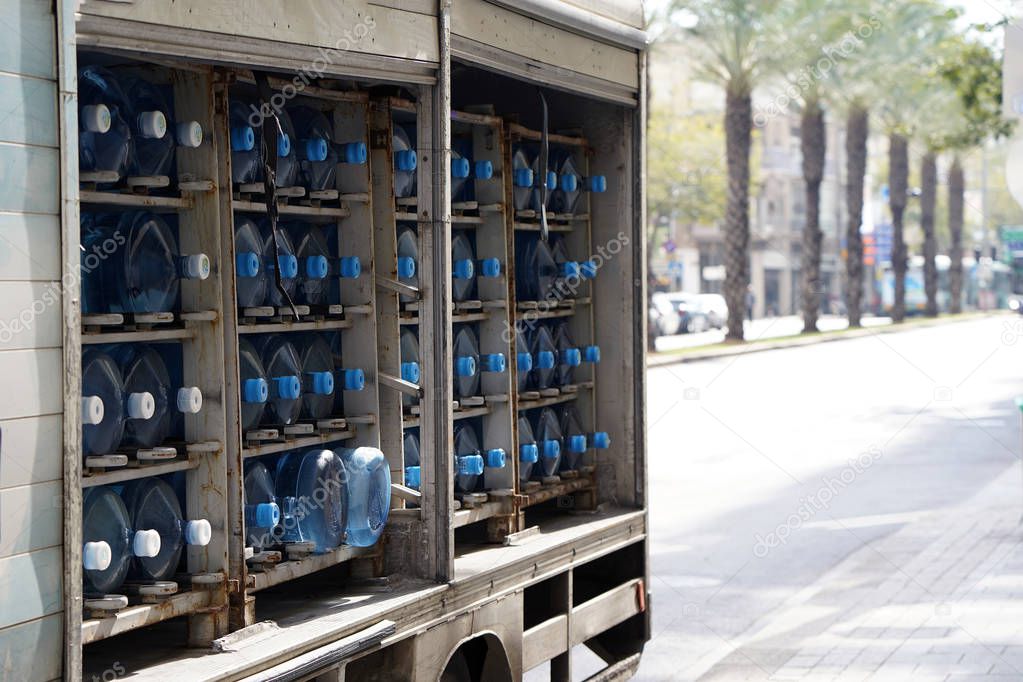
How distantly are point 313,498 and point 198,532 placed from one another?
723mm

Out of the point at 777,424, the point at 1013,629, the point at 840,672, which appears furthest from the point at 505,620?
the point at 777,424

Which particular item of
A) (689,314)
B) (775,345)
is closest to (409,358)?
(775,345)

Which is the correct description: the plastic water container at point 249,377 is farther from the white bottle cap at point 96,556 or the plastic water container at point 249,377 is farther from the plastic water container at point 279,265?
the white bottle cap at point 96,556

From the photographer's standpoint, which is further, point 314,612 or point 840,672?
point 840,672

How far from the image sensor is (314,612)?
16.5 feet

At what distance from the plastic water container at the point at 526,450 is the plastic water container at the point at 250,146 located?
81.3 inches

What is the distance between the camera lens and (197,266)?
4.59 m

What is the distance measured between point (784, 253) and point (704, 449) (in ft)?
214

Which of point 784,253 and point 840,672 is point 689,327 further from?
point 840,672

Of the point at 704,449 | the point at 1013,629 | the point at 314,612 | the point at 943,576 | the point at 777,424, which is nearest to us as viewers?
the point at 314,612

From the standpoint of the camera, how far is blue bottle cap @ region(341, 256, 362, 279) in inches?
217

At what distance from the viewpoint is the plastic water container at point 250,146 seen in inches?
198

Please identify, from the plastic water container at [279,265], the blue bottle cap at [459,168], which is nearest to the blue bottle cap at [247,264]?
the plastic water container at [279,265]

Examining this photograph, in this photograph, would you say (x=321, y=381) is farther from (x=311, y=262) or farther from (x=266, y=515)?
(x=266, y=515)
